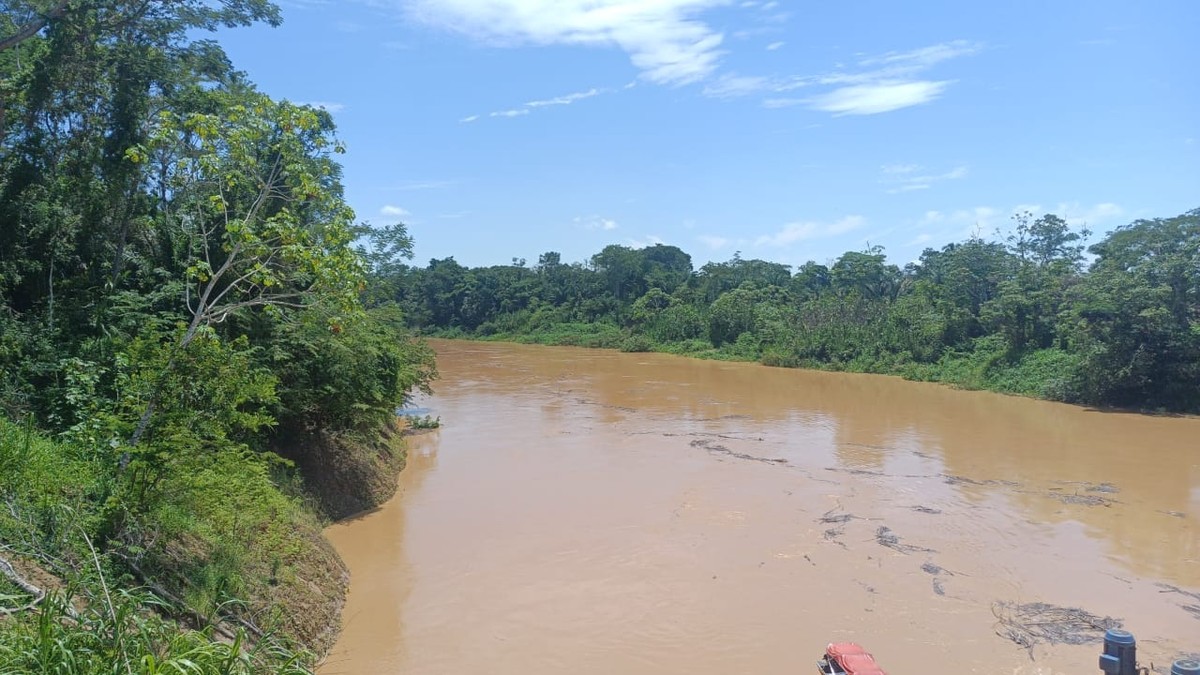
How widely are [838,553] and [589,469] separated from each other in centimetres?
609

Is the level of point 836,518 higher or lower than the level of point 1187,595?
higher

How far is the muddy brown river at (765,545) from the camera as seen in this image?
303 inches

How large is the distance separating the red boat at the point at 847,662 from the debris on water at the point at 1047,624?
7.31ft

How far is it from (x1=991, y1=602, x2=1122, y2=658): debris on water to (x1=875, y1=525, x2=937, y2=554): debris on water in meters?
1.83

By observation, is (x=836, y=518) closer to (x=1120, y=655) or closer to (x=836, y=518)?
(x=836, y=518)

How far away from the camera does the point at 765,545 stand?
10758mm

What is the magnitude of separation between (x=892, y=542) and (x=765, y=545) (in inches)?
75.7

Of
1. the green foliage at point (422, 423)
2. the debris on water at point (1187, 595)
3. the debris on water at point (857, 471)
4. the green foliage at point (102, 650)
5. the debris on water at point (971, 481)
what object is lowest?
the debris on water at point (1187, 595)

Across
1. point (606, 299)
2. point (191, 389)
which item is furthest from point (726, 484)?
point (606, 299)

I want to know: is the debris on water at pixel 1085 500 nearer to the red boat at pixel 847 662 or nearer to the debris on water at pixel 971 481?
the debris on water at pixel 971 481

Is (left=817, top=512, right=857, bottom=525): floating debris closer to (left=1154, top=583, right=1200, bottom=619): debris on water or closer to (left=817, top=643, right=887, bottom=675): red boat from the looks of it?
(left=1154, top=583, right=1200, bottom=619): debris on water

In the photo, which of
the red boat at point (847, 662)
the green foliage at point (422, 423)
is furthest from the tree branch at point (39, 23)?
the green foliage at point (422, 423)

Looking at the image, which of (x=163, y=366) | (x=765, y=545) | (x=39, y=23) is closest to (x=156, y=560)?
(x=163, y=366)

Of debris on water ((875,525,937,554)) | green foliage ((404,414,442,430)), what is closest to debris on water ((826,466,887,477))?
debris on water ((875,525,937,554))
